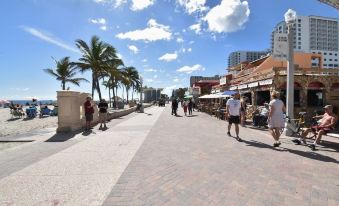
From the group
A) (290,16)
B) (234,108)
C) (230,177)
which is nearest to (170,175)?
(230,177)

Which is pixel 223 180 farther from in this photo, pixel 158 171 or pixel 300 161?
pixel 300 161

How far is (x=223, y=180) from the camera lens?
5.36 meters

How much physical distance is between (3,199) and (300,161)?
19.9ft

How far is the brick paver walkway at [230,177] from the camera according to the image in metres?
4.44

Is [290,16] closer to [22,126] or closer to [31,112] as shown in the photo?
[22,126]

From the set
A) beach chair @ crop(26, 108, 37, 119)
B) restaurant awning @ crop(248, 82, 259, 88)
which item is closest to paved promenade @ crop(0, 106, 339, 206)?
restaurant awning @ crop(248, 82, 259, 88)

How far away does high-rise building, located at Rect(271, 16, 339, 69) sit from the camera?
300 feet

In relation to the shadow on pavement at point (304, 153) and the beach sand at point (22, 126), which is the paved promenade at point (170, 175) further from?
the beach sand at point (22, 126)

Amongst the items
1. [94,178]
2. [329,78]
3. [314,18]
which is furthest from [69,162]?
[314,18]

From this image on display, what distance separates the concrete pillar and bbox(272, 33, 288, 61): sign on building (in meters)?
8.77

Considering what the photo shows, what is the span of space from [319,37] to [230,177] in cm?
11581

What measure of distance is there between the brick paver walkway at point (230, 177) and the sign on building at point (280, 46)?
3819 mm

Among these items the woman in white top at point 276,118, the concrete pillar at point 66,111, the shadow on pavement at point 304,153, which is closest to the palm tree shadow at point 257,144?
the shadow on pavement at point 304,153

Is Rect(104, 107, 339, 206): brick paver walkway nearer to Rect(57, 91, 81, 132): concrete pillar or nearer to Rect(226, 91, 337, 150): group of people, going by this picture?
Rect(226, 91, 337, 150): group of people
